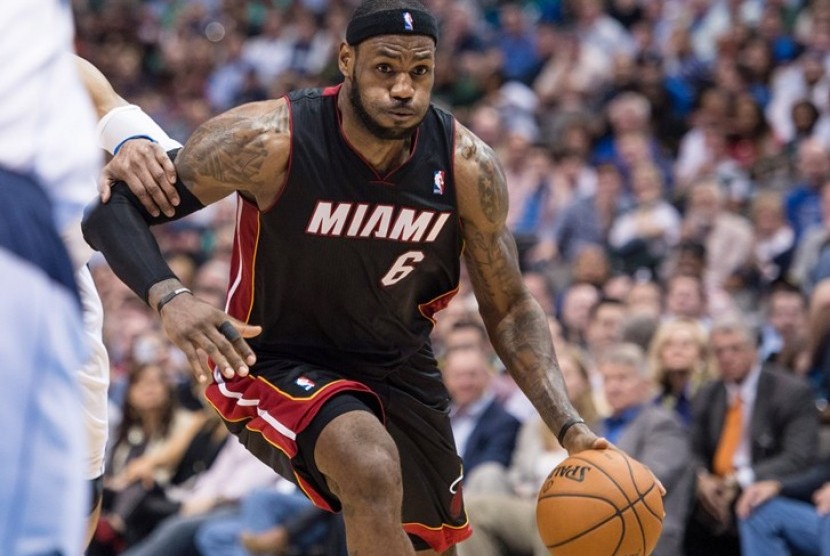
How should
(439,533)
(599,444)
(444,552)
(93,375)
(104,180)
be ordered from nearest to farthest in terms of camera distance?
(104,180)
(599,444)
(93,375)
(439,533)
(444,552)

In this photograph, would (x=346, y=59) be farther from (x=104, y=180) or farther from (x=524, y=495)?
(x=524, y=495)

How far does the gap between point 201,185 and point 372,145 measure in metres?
0.62

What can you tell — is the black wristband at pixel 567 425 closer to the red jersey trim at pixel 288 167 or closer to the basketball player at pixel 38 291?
the red jersey trim at pixel 288 167

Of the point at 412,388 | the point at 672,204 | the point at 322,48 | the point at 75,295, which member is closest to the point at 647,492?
the point at 412,388

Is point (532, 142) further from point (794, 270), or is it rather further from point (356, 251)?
point (356, 251)

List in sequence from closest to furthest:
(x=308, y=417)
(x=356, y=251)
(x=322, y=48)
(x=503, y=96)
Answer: (x=308, y=417) < (x=356, y=251) < (x=503, y=96) < (x=322, y=48)

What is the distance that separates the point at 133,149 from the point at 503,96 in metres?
10.5

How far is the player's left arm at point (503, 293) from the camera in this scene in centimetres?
493

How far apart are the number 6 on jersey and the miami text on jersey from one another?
0.06 meters

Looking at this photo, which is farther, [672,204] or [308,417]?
[672,204]

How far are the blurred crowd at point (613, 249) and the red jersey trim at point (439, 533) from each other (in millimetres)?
2186

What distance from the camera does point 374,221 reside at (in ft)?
15.8

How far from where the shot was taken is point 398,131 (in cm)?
468

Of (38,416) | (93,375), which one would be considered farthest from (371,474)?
(38,416)
